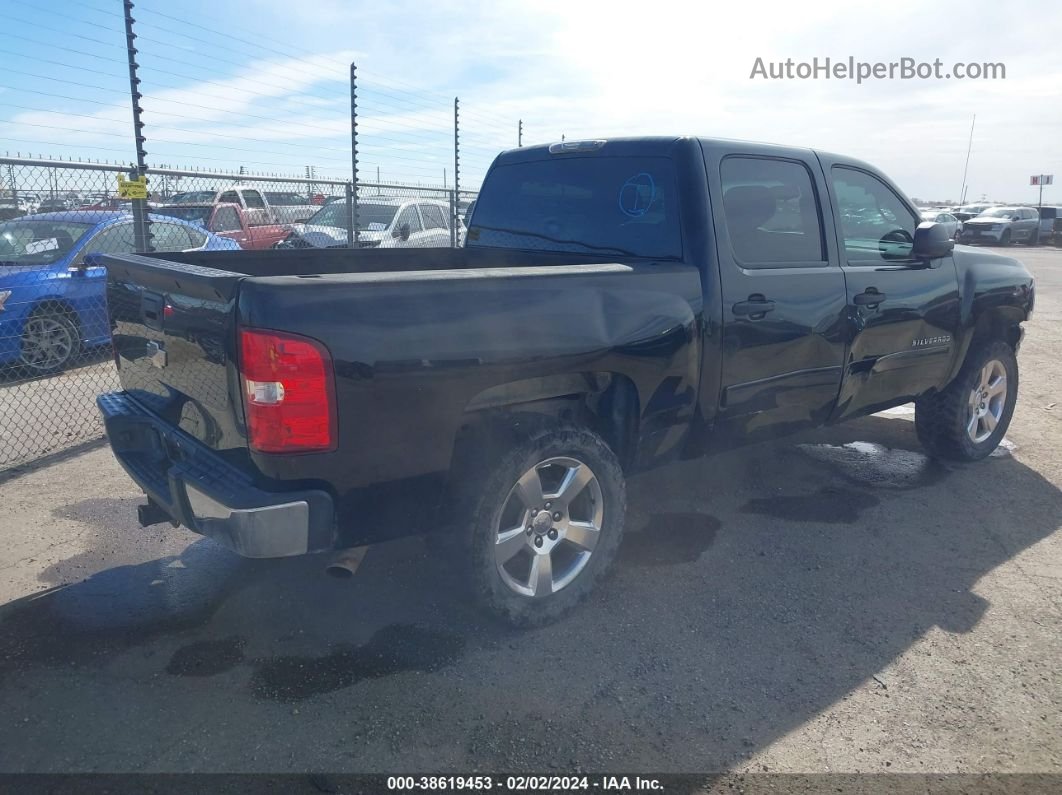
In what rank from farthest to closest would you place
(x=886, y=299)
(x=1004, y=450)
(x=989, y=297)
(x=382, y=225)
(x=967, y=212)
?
(x=967, y=212) → (x=382, y=225) → (x=1004, y=450) → (x=989, y=297) → (x=886, y=299)

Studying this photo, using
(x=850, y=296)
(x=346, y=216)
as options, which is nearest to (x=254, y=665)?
(x=850, y=296)

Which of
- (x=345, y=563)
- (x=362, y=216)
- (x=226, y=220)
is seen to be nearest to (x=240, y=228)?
(x=226, y=220)

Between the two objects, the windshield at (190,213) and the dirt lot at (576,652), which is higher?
the windshield at (190,213)

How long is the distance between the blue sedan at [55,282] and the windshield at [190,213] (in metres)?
0.08

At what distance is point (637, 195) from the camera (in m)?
4.10

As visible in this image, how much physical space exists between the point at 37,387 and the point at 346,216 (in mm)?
3875

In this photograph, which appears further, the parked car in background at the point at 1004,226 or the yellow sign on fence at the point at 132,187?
the parked car in background at the point at 1004,226

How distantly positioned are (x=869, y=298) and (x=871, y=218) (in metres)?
0.65

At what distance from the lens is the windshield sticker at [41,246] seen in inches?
293

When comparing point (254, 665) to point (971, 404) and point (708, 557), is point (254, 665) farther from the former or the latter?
point (971, 404)

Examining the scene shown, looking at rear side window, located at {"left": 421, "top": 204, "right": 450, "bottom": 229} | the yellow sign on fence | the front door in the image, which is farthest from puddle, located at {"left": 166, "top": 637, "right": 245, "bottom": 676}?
rear side window, located at {"left": 421, "top": 204, "right": 450, "bottom": 229}

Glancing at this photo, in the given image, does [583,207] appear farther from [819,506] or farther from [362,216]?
[362,216]

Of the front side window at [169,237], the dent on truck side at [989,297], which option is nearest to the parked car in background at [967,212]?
the dent on truck side at [989,297]

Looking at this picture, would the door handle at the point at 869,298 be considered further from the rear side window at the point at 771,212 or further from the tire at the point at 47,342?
the tire at the point at 47,342
